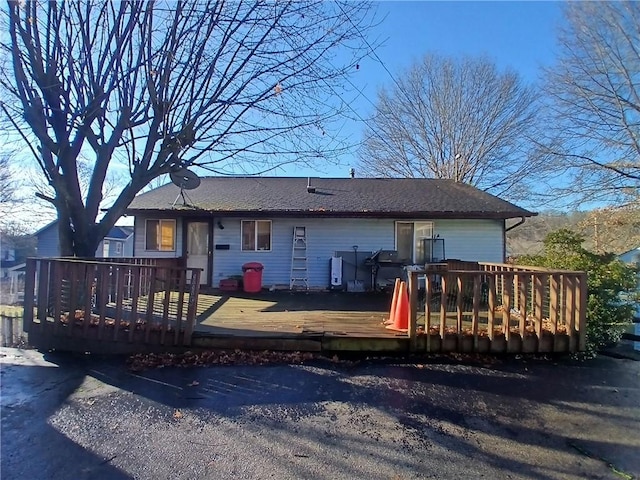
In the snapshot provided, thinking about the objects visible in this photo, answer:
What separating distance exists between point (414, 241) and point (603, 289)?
5622 mm

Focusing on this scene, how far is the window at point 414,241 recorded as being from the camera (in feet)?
37.4

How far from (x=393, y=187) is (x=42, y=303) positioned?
10.8 metres

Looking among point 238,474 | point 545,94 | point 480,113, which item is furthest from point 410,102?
point 238,474

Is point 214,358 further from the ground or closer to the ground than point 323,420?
further from the ground

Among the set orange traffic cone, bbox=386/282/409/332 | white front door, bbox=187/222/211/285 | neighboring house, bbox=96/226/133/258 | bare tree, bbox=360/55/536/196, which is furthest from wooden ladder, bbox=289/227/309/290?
neighboring house, bbox=96/226/133/258

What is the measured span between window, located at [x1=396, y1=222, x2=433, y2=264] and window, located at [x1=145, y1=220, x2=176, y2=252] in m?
6.55

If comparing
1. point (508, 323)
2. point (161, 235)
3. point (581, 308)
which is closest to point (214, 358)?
point (508, 323)

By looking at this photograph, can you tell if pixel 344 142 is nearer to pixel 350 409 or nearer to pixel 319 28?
pixel 319 28

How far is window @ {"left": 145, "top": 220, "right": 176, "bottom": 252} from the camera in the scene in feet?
36.9

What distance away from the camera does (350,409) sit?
359cm

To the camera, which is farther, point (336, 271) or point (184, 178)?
point (336, 271)

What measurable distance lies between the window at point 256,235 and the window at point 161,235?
2039mm

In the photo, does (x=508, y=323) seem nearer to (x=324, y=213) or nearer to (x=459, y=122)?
(x=324, y=213)

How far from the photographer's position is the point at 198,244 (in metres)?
11.3
